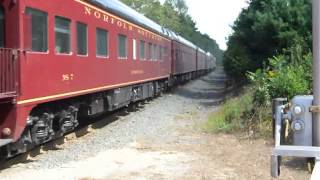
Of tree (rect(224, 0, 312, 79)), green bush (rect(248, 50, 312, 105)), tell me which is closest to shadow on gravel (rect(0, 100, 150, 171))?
green bush (rect(248, 50, 312, 105))

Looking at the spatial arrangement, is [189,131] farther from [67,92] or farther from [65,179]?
[65,179]

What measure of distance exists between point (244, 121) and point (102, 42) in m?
3.81

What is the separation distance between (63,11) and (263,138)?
4.75 meters

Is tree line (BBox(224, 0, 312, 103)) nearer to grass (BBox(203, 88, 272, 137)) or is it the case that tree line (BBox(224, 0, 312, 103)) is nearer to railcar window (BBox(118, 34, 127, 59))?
grass (BBox(203, 88, 272, 137))

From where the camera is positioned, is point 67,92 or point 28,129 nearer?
point 28,129

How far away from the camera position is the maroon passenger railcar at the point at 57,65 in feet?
29.5

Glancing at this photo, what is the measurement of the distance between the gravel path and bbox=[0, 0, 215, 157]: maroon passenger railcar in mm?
494

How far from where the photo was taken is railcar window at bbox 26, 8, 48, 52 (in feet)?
31.7

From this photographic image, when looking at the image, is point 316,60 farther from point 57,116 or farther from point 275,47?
point 275,47

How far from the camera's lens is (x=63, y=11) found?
36.1 ft

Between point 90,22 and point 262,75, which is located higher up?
point 90,22

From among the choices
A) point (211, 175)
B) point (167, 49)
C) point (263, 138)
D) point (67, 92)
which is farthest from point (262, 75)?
point (167, 49)

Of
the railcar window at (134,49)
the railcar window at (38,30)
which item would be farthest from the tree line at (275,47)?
the railcar window at (38,30)

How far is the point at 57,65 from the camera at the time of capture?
10609 millimetres
